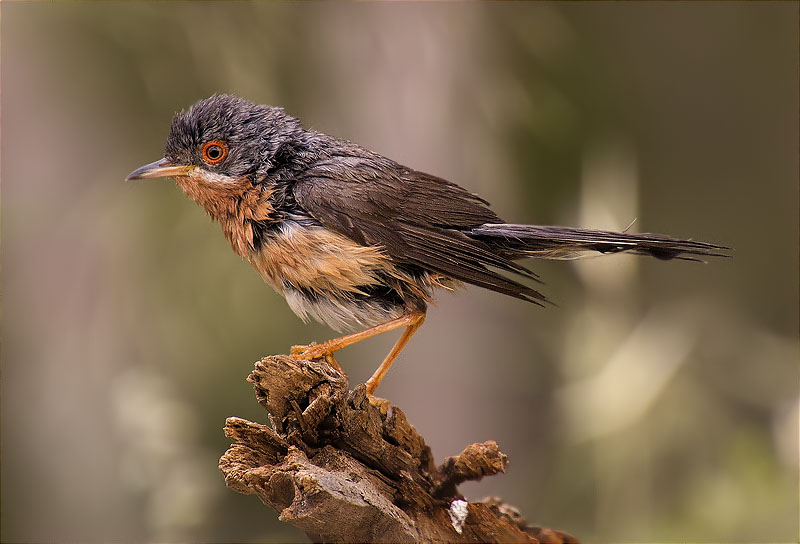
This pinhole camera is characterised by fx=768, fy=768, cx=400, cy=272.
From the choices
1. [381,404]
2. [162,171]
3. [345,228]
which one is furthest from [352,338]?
[162,171]

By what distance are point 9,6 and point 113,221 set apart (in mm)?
1690

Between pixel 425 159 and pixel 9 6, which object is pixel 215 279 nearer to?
pixel 425 159

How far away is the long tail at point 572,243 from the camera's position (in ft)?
10.3

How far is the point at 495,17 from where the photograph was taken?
5.73 m

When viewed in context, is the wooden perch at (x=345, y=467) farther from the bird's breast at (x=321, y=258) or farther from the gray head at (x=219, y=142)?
the gray head at (x=219, y=142)

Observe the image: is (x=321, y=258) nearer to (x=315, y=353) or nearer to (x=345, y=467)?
(x=315, y=353)

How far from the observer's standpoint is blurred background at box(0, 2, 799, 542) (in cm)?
559

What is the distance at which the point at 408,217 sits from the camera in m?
3.34

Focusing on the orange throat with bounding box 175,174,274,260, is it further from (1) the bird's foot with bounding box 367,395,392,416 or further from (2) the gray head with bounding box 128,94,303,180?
(1) the bird's foot with bounding box 367,395,392,416

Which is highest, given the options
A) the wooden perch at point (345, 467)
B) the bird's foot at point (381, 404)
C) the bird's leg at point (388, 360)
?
the bird's leg at point (388, 360)

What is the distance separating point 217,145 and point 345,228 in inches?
32.1

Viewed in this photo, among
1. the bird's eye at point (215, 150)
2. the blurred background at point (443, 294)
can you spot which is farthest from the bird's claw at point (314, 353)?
the blurred background at point (443, 294)

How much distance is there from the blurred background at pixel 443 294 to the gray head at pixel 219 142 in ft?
6.47

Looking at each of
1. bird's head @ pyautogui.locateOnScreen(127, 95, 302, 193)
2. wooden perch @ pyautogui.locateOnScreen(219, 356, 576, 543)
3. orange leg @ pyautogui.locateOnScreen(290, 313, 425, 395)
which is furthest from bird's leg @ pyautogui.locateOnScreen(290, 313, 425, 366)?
bird's head @ pyautogui.locateOnScreen(127, 95, 302, 193)
